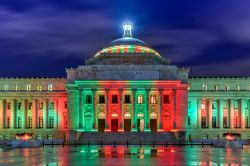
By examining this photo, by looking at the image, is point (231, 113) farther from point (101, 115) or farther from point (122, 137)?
point (122, 137)

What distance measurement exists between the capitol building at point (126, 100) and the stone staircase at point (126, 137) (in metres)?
3.48

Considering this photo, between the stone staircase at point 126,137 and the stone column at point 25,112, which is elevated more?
the stone column at point 25,112

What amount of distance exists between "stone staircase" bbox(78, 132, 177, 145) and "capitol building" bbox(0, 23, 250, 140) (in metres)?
3.48

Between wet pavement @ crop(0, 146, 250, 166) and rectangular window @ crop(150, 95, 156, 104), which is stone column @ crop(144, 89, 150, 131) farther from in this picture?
wet pavement @ crop(0, 146, 250, 166)

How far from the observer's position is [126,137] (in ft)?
302

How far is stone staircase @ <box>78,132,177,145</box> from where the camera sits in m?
89.4

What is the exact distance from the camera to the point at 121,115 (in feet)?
330

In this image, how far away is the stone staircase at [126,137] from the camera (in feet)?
293

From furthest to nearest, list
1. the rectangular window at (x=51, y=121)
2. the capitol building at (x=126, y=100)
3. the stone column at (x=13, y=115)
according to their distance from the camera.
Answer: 1. the rectangular window at (x=51, y=121)
2. the stone column at (x=13, y=115)
3. the capitol building at (x=126, y=100)

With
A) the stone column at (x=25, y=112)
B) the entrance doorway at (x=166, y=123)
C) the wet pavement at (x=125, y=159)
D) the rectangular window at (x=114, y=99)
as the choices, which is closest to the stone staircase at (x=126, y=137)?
→ the entrance doorway at (x=166, y=123)

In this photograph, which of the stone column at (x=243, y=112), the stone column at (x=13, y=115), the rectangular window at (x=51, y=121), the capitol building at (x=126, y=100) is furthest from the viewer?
the rectangular window at (x=51, y=121)

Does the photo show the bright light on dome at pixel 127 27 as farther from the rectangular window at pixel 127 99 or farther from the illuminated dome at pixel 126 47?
the rectangular window at pixel 127 99

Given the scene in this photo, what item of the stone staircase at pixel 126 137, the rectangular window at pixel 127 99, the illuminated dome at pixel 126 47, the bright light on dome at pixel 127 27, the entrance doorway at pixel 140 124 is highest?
the bright light on dome at pixel 127 27

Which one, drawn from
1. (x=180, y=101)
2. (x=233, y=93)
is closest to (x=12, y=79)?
(x=180, y=101)
